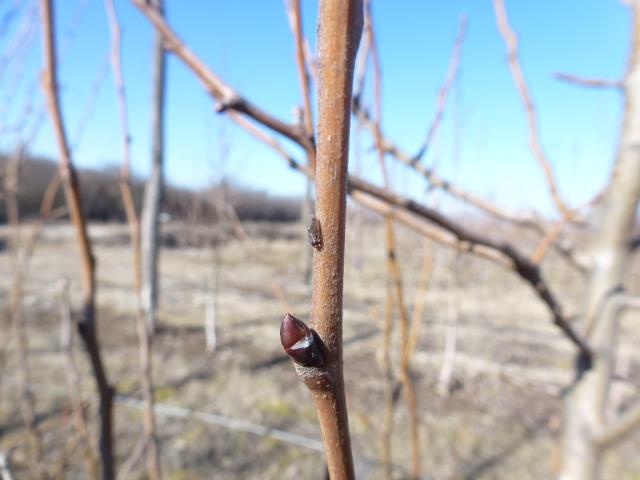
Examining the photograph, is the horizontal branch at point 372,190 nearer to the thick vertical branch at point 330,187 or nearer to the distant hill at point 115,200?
the thick vertical branch at point 330,187

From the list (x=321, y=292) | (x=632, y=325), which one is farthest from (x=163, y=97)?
(x=632, y=325)

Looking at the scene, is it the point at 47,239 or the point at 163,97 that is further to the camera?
the point at 47,239

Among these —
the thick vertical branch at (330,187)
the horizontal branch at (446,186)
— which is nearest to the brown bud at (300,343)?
the thick vertical branch at (330,187)

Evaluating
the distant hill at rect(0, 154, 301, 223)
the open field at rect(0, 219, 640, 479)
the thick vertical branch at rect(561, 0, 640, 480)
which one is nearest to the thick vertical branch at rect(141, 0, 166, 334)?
the open field at rect(0, 219, 640, 479)

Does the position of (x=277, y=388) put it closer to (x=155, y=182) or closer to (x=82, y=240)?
(x=155, y=182)

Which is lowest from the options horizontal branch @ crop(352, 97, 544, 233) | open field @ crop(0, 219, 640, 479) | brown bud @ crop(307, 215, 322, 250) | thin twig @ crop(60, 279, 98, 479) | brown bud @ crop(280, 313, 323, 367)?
open field @ crop(0, 219, 640, 479)

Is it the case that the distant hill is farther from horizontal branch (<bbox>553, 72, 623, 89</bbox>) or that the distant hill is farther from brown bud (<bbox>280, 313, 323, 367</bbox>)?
brown bud (<bbox>280, 313, 323, 367</bbox>)

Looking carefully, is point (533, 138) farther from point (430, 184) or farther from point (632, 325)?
point (632, 325)
